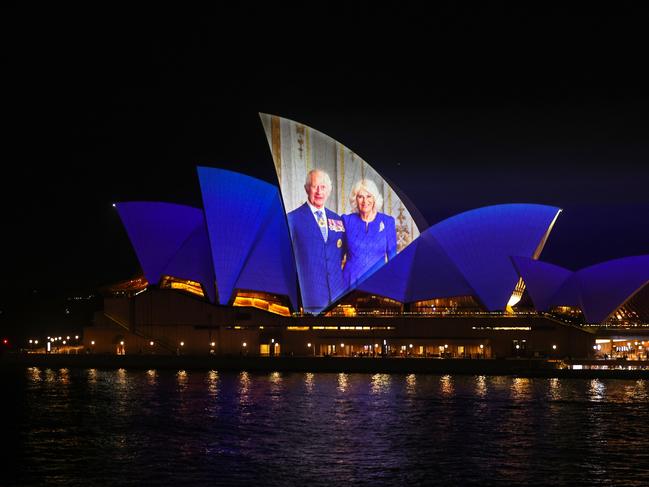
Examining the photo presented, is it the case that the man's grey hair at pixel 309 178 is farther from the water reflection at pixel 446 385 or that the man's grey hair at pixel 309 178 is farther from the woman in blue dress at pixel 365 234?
the water reflection at pixel 446 385

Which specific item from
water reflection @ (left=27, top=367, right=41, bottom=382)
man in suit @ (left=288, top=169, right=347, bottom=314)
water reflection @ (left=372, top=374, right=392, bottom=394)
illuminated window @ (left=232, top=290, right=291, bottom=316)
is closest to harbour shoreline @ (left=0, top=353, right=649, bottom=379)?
water reflection @ (left=27, top=367, right=41, bottom=382)

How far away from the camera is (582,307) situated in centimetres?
5569

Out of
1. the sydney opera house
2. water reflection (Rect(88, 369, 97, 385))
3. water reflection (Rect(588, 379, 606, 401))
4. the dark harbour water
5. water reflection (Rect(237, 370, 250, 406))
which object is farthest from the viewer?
the sydney opera house

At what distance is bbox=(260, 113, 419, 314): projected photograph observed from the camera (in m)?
58.8

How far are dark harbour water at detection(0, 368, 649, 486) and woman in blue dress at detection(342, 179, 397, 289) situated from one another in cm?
1539

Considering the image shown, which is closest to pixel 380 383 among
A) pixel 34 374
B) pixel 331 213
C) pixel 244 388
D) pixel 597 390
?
pixel 244 388

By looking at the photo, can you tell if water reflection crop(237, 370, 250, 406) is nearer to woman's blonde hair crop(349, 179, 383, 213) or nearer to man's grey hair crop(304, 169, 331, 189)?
man's grey hair crop(304, 169, 331, 189)

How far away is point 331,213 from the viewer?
200ft

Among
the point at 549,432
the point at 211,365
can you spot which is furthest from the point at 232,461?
the point at 211,365

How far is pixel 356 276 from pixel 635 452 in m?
33.9

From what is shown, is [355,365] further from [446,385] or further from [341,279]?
[446,385]

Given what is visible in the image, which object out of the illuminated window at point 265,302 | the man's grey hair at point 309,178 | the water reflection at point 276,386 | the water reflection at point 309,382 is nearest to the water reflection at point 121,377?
the water reflection at point 276,386

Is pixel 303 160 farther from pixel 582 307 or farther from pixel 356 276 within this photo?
pixel 582 307

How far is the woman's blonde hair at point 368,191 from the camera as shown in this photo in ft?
202
